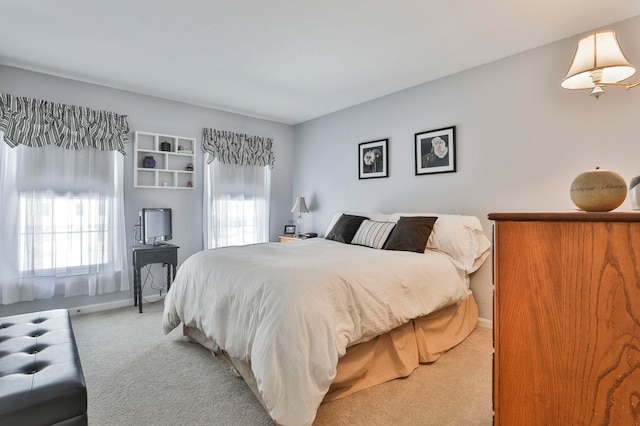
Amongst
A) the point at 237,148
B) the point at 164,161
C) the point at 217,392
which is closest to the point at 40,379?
the point at 217,392

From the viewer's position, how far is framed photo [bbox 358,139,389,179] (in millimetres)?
3898

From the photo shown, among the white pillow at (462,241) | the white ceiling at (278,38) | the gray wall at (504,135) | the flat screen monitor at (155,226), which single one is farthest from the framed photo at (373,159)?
the flat screen monitor at (155,226)

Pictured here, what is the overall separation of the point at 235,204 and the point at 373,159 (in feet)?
6.76

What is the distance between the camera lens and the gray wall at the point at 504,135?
2.41 m

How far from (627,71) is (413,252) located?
1.73m

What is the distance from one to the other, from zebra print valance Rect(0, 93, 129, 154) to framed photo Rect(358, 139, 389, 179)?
2.82m

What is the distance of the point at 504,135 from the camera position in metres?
2.93

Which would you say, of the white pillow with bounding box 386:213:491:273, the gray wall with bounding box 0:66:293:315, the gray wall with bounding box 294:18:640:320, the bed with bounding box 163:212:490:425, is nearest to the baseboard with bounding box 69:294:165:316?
the gray wall with bounding box 0:66:293:315

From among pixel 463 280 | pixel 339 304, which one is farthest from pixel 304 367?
pixel 463 280

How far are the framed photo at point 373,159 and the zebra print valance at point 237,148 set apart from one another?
1531 mm

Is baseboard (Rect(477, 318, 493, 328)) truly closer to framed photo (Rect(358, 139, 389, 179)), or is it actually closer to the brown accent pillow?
the brown accent pillow

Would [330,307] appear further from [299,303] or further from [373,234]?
[373,234]

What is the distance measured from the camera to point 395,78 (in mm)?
3400

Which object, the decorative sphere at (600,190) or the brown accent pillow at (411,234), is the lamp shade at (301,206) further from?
the decorative sphere at (600,190)
